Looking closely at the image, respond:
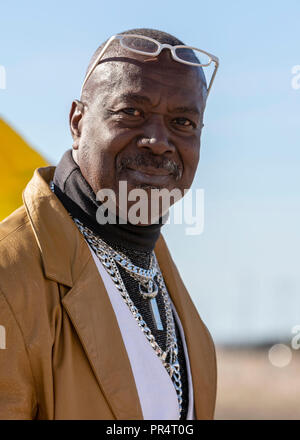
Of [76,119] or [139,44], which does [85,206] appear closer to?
[76,119]

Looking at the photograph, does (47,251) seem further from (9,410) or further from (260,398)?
(260,398)

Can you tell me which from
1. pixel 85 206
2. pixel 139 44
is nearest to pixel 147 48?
pixel 139 44

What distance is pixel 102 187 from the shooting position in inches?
140

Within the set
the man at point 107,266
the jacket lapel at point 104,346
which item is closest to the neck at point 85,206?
the man at point 107,266

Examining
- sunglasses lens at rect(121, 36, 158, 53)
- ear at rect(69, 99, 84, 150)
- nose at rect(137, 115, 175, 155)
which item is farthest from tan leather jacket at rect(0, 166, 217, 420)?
sunglasses lens at rect(121, 36, 158, 53)

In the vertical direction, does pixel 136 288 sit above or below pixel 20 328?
above

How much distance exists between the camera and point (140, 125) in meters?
3.51

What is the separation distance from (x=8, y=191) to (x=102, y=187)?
1.02 metres

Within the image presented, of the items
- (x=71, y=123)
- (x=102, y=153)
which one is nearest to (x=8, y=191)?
(x=71, y=123)

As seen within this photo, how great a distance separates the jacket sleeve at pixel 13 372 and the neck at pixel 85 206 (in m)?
0.66

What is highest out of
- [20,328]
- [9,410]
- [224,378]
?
[224,378]

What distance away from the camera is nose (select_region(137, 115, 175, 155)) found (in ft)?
11.4

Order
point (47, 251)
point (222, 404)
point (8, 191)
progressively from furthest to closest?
point (222, 404), point (8, 191), point (47, 251)

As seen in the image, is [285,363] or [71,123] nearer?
[71,123]
